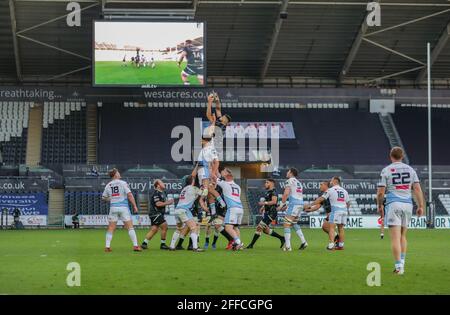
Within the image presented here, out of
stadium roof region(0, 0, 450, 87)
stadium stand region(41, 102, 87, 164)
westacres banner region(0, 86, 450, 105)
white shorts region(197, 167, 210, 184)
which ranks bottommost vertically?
white shorts region(197, 167, 210, 184)

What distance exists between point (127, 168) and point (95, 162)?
294cm

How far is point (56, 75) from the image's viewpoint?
186ft

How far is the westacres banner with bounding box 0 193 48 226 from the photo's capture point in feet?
154

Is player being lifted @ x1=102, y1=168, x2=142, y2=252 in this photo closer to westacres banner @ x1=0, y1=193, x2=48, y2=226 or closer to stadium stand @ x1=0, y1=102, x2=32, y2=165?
westacres banner @ x1=0, y1=193, x2=48, y2=226

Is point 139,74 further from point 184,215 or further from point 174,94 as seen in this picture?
point 184,215

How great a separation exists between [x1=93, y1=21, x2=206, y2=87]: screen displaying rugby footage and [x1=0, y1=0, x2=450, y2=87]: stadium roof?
0.91 m

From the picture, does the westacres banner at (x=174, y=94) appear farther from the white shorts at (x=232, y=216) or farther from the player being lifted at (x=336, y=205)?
the white shorts at (x=232, y=216)

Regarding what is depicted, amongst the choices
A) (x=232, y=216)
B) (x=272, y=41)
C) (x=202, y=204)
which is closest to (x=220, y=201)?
(x=232, y=216)

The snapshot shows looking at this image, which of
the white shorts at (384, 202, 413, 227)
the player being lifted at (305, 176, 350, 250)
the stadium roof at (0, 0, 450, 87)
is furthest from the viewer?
the stadium roof at (0, 0, 450, 87)

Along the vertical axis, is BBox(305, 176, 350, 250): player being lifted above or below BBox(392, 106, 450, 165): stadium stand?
below

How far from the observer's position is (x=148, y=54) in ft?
157

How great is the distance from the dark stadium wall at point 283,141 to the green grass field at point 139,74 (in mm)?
6711

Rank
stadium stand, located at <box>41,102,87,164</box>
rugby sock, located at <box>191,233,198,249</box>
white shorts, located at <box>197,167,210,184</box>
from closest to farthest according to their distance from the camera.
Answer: rugby sock, located at <box>191,233,198,249</box>
white shorts, located at <box>197,167,210,184</box>
stadium stand, located at <box>41,102,87,164</box>

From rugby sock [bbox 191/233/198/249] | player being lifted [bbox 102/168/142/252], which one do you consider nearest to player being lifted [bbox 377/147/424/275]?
rugby sock [bbox 191/233/198/249]
